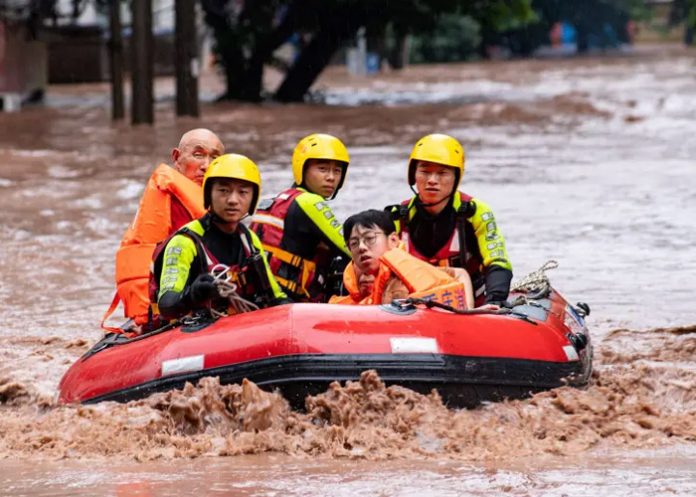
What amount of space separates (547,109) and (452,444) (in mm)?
21312

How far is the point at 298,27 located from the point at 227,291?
73.0 feet

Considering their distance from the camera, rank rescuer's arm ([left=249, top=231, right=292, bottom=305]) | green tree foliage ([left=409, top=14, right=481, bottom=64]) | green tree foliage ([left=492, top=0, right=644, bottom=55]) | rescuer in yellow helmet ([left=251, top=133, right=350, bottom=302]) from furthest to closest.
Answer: green tree foliage ([left=492, top=0, right=644, bottom=55])
green tree foliage ([left=409, top=14, right=481, bottom=64])
rescuer in yellow helmet ([left=251, top=133, right=350, bottom=302])
rescuer's arm ([left=249, top=231, right=292, bottom=305])

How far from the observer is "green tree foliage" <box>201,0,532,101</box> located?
28359mm

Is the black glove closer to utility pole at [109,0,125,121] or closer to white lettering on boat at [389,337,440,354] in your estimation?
white lettering on boat at [389,337,440,354]

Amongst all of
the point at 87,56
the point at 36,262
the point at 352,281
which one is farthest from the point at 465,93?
the point at 352,281

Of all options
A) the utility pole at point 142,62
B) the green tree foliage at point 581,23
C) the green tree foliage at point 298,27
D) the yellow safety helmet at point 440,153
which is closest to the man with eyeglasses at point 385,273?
the yellow safety helmet at point 440,153

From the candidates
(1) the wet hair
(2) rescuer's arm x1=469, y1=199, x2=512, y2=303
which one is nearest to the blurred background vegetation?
(2) rescuer's arm x1=469, y1=199, x2=512, y2=303

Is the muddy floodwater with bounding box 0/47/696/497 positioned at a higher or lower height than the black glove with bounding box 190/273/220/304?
lower

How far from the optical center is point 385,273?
24.0 ft

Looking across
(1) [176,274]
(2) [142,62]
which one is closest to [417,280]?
(1) [176,274]

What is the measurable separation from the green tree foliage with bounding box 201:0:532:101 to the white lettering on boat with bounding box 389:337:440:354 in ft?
71.6

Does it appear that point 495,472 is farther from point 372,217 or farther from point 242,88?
point 242,88

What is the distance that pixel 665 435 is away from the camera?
675 cm

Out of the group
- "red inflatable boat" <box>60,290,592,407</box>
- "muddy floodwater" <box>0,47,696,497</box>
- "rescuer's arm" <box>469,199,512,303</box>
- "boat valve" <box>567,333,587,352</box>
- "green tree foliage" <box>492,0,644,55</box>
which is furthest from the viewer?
"green tree foliage" <box>492,0,644,55</box>
